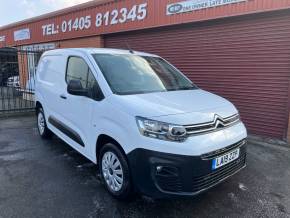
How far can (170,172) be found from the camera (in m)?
2.52

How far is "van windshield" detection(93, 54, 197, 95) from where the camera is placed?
3.26 m

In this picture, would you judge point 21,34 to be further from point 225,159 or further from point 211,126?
point 225,159

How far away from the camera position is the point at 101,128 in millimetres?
3104

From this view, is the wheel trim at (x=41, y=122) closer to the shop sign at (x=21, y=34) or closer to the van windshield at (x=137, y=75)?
the van windshield at (x=137, y=75)

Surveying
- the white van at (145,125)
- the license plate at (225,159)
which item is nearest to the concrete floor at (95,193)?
the white van at (145,125)

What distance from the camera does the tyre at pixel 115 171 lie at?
2834 millimetres

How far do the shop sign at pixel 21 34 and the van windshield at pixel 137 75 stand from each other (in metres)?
12.2

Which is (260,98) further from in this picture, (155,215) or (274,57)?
(155,215)

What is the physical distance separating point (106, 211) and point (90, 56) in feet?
6.70

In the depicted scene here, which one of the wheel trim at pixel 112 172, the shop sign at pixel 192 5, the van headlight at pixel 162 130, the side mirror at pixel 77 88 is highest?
the shop sign at pixel 192 5

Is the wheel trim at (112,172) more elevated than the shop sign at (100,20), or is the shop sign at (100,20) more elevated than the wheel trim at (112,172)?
the shop sign at (100,20)

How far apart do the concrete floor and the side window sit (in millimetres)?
1279

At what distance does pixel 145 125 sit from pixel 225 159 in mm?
995

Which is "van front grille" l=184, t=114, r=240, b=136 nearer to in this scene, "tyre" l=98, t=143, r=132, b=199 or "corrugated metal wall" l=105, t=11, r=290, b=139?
"tyre" l=98, t=143, r=132, b=199
